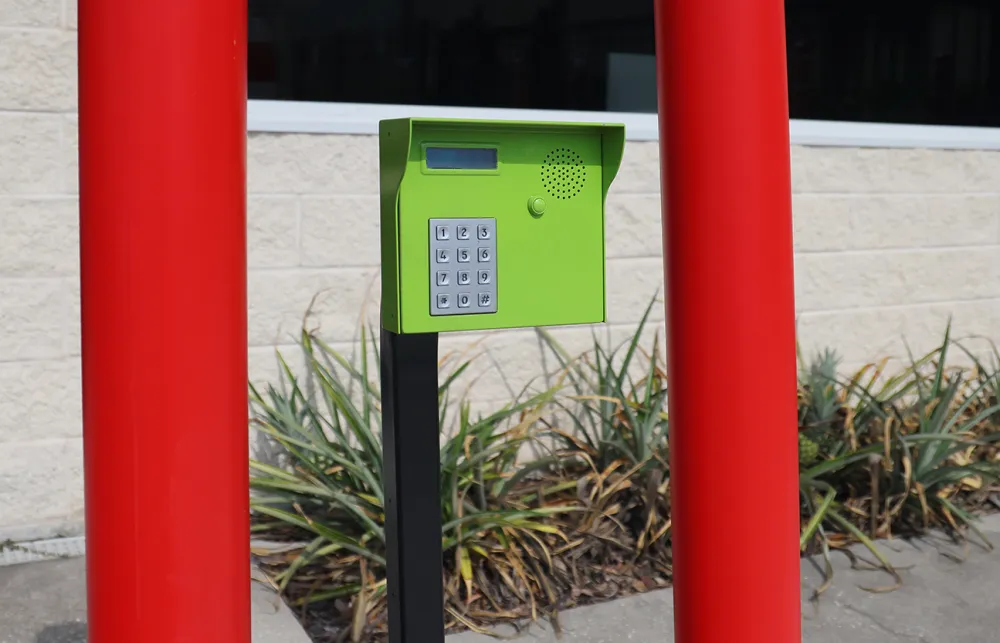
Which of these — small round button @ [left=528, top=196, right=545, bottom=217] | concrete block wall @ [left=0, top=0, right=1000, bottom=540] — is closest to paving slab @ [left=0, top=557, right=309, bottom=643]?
concrete block wall @ [left=0, top=0, right=1000, bottom=540]

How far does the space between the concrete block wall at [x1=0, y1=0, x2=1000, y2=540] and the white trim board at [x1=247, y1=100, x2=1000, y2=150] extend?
0.18ft

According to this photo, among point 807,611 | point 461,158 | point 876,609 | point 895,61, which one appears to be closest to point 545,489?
point 807,611

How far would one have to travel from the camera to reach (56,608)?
332 centimetres

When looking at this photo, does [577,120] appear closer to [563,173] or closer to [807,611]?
[563,173]

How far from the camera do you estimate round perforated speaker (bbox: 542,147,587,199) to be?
2.21m

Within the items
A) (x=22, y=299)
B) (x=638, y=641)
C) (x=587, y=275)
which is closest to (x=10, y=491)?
(x=22, y=299)

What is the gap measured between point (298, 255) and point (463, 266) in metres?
2.31

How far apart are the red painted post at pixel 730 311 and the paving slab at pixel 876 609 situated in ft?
3.69

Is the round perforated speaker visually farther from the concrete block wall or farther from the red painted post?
the concrete block wall

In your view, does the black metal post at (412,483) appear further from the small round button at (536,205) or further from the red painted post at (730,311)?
the red painted post at (730,311)

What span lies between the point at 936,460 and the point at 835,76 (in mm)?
2421

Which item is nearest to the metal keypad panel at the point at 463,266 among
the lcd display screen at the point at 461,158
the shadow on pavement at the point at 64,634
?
the lcd display screen at the point at 461,158

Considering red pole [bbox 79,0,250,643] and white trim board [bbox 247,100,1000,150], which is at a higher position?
white trim board [bbox 247,100,1000,150]

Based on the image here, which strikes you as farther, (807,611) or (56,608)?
(807,611)
